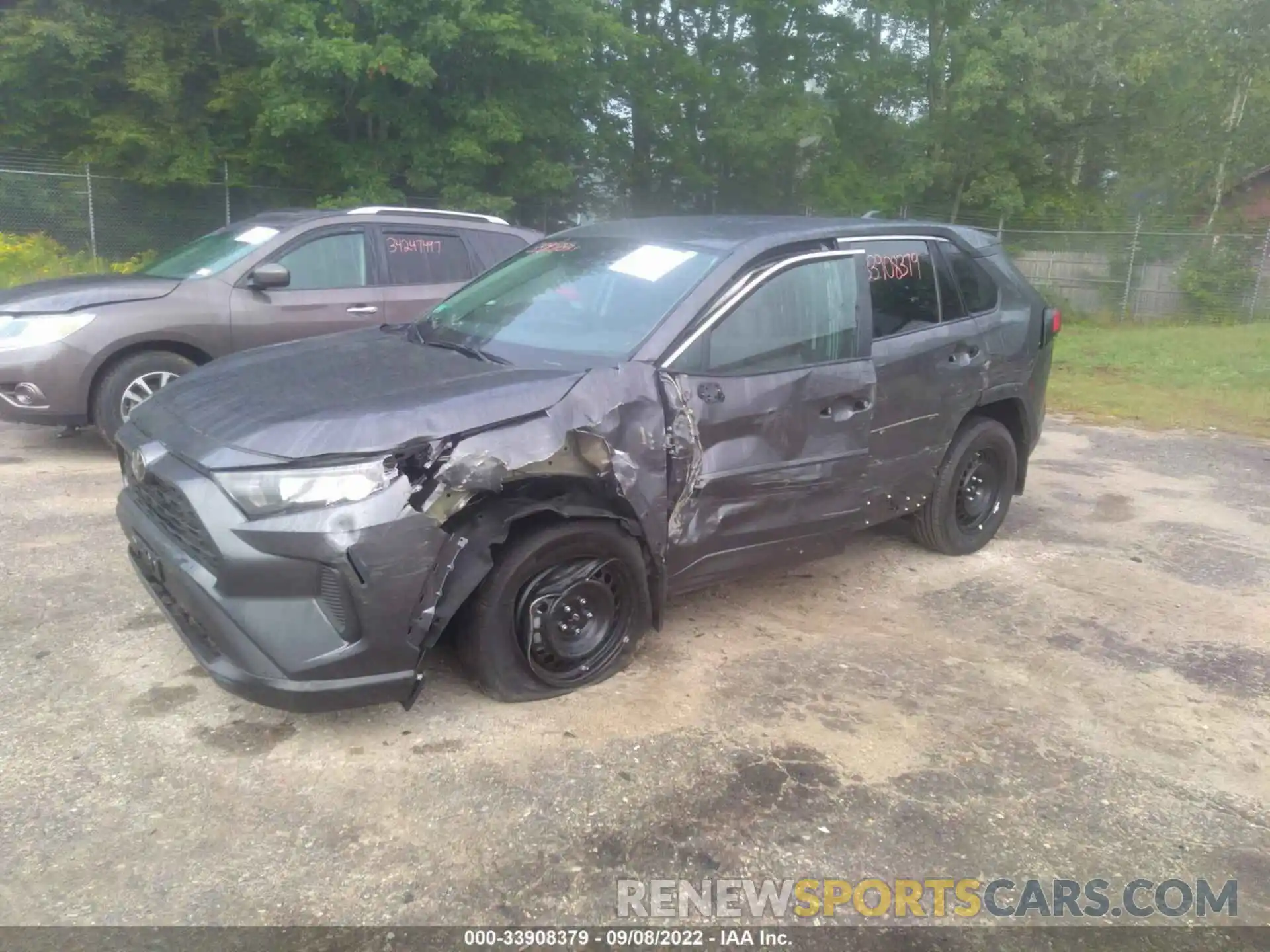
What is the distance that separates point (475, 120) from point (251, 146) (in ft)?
13.7

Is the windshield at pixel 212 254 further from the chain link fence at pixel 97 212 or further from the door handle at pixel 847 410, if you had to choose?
the chain link fence at pixel 97 212

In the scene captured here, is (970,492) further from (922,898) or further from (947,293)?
(922,898)

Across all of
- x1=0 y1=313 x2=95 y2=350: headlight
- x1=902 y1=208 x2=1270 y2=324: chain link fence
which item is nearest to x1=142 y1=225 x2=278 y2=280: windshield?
x1=0 y1=313 x2=95 y2=350: headlight

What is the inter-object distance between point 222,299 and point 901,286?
4550 mm

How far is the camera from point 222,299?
6773 mm

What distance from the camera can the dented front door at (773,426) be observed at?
3.86 metres

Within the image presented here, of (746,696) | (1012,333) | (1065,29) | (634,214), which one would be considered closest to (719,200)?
(634,214)

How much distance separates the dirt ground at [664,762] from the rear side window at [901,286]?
1359 mm

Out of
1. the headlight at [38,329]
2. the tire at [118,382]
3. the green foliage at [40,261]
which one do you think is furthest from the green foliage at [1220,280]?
the headlight at [38,329]

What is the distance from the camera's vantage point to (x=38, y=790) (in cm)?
305

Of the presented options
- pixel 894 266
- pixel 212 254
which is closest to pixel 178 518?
pixel 894 266

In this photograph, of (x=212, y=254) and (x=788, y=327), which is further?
(x=212, y=254)

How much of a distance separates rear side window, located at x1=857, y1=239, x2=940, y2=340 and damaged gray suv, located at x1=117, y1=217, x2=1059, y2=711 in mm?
18

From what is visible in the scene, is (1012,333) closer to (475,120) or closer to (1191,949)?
(1191,949)
